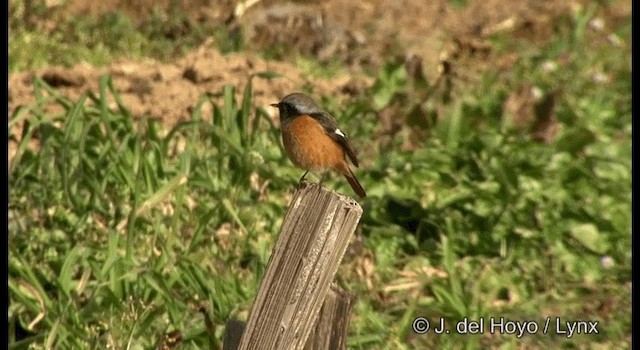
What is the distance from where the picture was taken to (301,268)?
3844mm

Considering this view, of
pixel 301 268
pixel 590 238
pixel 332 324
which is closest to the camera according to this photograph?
pixel 301 268

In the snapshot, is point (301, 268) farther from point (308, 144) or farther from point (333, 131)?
point (333, 131)

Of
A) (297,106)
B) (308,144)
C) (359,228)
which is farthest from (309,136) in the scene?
(359,228)

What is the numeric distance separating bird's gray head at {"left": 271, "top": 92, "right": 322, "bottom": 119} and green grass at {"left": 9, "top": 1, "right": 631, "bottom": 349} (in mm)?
746

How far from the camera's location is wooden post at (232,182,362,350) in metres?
3.83

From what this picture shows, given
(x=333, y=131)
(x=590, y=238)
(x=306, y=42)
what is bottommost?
(x=590, y=238)

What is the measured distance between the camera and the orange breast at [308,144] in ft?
19.1

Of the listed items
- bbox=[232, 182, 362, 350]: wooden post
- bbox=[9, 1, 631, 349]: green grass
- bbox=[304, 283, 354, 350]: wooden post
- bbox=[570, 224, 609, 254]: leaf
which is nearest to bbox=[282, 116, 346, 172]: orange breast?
bbox=[9, 1, 631, 349]: green grass

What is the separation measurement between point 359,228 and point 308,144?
1430 millimetres

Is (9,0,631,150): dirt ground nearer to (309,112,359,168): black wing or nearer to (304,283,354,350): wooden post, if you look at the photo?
(309,112,359,168): black wing

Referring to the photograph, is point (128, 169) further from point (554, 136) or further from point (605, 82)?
point (605, 82)

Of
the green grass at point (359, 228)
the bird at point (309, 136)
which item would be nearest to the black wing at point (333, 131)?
the bird at point (309, 136)
